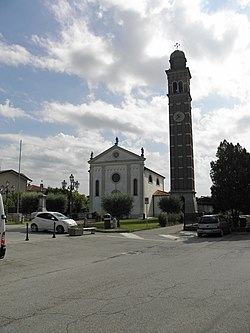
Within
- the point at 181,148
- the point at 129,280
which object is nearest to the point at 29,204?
the point at 181,148

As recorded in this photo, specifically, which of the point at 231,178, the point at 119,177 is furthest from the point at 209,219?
the point at 119,177

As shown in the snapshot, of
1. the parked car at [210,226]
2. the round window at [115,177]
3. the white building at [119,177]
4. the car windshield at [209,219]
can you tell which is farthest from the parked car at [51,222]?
the round window at [115,177]

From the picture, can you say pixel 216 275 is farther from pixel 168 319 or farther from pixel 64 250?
pixel 64 250

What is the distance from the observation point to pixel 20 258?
13344 mm

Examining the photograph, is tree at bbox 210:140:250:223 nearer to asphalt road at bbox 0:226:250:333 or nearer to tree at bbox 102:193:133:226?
tree at bbox 102:193:133:226

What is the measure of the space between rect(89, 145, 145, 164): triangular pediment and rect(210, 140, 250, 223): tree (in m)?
30.9

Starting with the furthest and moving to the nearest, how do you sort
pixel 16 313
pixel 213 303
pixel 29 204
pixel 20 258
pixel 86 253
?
pixel 29 204 → pixel 86 253 → pixel 20 258 → pixel 213 303 → pixel 16 313

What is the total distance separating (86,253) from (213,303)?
9.78 meters

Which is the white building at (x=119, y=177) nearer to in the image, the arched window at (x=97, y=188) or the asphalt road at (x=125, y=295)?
the arched window at (x=97, y=188)

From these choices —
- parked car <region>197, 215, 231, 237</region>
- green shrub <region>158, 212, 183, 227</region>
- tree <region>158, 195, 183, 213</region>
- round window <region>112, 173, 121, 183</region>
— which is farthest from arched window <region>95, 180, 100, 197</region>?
parked car <region>197, 215, 231, 237</region>

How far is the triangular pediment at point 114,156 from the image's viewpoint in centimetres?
6419

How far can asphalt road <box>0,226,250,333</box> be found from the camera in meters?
5.23

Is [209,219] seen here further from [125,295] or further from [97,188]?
[97,188]

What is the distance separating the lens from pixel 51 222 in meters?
26.5
